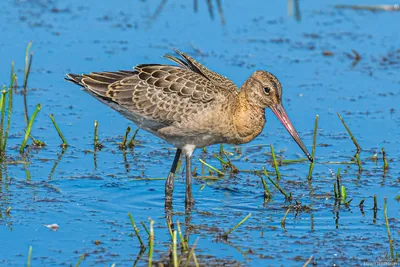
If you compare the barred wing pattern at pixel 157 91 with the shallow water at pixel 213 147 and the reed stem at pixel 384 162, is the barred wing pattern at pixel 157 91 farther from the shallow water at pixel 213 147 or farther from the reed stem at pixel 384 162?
the reed stem at pixel 384 162

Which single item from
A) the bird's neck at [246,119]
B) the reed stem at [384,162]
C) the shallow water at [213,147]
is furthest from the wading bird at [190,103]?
the reed stem at [384,162]

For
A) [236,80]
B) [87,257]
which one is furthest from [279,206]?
[236,80]

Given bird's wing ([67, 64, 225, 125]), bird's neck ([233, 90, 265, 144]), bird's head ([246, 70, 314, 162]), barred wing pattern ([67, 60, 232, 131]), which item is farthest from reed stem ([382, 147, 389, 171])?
bird's wing ([67, 64, 225, 125])

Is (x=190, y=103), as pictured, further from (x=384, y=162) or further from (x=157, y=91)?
(x=384, y=162)

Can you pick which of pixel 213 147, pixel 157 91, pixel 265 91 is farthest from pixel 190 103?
pixel 213 147

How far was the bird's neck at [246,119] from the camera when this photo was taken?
9.18 meters

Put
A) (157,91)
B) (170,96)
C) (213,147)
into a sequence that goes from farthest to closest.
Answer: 1. (213,147)
2. (157,91)
3. (170,96)

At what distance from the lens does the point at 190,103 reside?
9.15 meters

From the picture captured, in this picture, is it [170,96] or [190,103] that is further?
[170,96]

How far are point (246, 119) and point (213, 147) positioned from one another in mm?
1731

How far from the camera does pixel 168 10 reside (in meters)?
15.3

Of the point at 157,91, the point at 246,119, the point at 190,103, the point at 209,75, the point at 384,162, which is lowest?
the point at 384,162

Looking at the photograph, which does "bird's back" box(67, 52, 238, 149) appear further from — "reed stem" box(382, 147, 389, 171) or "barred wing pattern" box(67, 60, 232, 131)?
"reed stem" box(382, 147, 389, 171)

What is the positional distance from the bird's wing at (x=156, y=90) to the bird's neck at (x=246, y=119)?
25cm
